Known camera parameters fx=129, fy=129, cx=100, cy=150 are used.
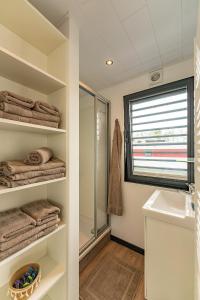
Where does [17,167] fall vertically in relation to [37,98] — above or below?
below

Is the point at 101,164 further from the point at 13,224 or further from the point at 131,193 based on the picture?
the point at 13,224

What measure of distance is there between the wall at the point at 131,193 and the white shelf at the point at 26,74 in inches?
43.4

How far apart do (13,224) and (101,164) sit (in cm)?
129

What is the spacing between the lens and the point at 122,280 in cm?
128

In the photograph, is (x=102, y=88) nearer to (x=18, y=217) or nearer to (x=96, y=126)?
(x=96, y=126)

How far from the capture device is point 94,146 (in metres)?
1.75

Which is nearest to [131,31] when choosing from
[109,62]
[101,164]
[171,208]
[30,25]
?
[109,62]

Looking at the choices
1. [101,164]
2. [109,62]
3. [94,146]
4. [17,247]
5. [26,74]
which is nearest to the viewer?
[17,247]

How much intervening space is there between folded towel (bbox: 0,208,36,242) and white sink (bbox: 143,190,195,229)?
0.84 m

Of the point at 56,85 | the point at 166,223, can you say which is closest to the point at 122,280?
the point at 166,223

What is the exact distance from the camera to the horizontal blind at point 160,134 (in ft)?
4.74

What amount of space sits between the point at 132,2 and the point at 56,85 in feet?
2.44

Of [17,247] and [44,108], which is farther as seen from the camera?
[44,108]

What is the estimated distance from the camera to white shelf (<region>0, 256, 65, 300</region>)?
780mm
